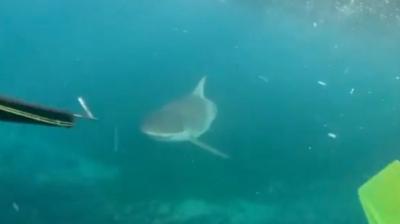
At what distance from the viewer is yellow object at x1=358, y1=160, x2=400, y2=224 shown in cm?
98

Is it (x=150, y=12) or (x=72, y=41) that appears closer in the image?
(x=72, y=41)

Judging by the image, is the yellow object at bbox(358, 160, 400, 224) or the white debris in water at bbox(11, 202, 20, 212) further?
the white debris in water at bbox(11, 202, 20, 212)

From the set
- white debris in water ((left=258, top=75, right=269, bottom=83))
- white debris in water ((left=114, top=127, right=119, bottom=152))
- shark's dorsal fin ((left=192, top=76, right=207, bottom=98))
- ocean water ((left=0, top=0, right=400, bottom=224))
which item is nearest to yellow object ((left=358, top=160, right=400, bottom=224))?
ocean water ((left=0, top=0, right=400, bottom=224))

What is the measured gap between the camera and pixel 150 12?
3.56 m

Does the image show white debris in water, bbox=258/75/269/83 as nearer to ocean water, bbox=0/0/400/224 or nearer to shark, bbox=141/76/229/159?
ocean water, bbox=0/0/400/224

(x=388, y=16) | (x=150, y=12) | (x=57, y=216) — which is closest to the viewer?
(x=57, y=216)

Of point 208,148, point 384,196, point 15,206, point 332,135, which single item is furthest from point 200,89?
point 384,196

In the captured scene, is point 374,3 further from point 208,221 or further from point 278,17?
point 208,221

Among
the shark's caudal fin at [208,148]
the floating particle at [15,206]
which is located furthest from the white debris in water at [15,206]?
the shark's caudal fin at [208,148]

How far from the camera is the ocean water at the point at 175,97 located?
2.93m

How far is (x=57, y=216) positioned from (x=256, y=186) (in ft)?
4.11

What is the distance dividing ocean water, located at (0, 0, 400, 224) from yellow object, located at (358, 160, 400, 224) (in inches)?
81.9

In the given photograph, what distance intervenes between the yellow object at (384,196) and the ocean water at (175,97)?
208 cm

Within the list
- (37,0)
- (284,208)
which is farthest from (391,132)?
(37,0)
